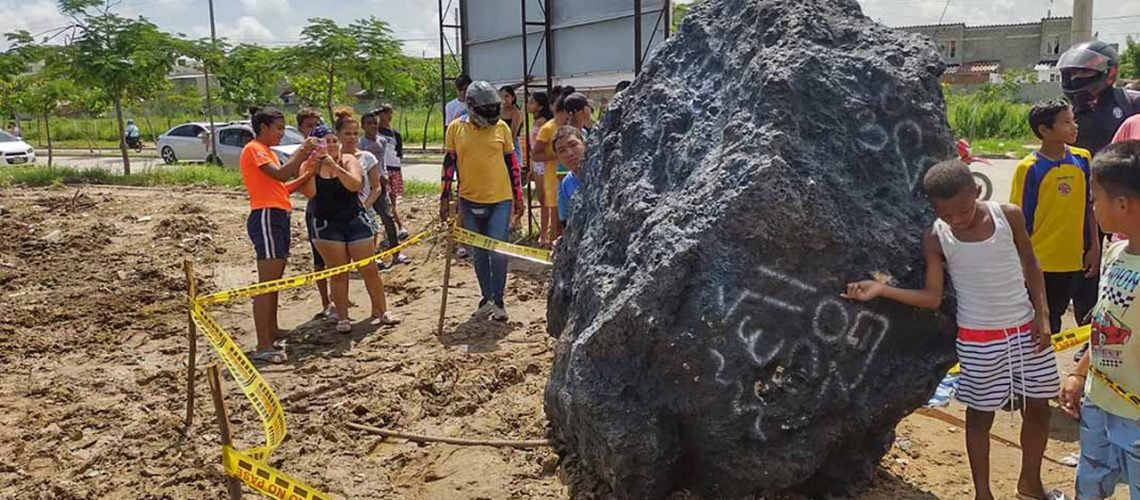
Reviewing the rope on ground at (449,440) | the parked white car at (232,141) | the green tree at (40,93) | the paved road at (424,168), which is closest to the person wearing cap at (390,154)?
the rope on ground at (449,440)

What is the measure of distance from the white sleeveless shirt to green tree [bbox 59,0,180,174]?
17460 mm

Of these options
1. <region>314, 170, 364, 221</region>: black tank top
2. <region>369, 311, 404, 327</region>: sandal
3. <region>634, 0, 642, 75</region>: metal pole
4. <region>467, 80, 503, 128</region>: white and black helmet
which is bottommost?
<region>369, 311, 404, 327</region>: sandal

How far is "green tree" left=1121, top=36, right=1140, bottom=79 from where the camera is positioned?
39.7 m

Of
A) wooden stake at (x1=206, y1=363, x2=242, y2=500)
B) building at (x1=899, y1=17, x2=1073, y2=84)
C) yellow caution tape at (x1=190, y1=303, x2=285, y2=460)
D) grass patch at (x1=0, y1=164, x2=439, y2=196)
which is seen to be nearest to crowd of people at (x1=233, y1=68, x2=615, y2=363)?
yellow caution tape at (x1=190, y1=303, x2=285, y2=460)

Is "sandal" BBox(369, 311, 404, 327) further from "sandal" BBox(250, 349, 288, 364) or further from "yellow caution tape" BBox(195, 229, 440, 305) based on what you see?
"sandal" BBox(250, 349, 288, 364)

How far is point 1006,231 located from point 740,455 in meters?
1.27

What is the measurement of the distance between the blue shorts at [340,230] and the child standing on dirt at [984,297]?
13.0ft

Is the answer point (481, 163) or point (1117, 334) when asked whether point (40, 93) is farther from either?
point (1117, 334)

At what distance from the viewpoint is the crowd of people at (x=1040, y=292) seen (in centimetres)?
271

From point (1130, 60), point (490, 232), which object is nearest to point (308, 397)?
point (490, 232)

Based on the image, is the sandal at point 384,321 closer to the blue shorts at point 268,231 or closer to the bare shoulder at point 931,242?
the blue shorts at point 268,231

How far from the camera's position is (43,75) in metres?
20.0

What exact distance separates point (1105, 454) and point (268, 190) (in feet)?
15.9

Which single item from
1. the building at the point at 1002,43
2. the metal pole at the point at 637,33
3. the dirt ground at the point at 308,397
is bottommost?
the dirt ground at the point at 308,397
